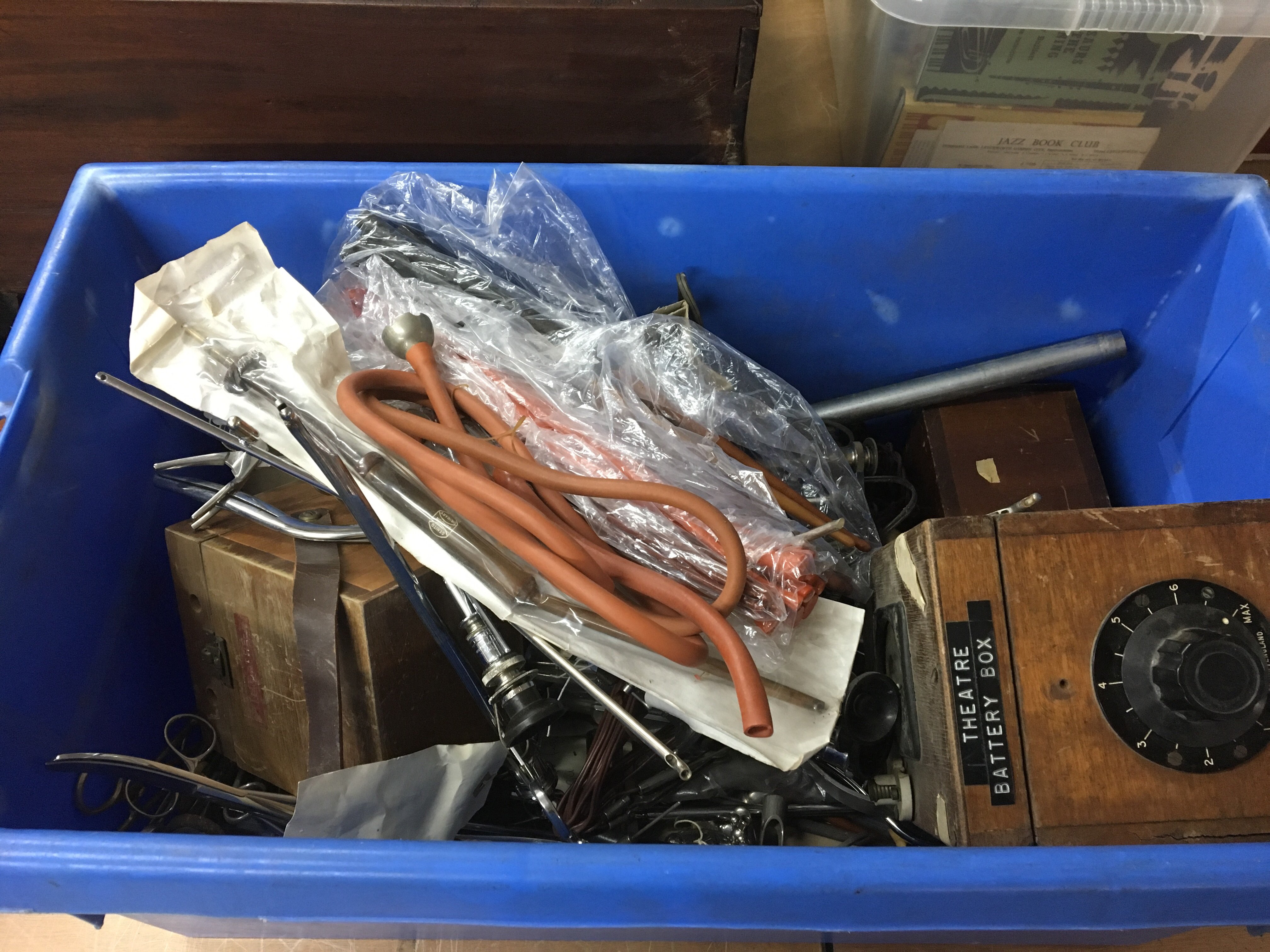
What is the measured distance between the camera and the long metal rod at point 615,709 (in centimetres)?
59

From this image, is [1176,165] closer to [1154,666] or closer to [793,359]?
[793,359]

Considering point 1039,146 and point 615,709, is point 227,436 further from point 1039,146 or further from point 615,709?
point 1039,146

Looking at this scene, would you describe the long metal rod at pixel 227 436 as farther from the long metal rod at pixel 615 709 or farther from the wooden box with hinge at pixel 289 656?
the long metal rod at pixel 615 709

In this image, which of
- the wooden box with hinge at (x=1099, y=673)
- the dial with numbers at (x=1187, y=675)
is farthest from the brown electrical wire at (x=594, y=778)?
the dial with numbers at (x=1187, y=675)

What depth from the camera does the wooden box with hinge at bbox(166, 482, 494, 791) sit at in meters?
0.64

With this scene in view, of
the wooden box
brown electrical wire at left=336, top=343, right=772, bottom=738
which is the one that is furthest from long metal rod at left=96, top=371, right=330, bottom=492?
the wooden box

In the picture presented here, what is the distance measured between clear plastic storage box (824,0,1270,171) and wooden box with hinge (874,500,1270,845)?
1.34 feet

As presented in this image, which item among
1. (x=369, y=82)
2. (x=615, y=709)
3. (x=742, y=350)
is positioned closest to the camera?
(x=615, y=709)

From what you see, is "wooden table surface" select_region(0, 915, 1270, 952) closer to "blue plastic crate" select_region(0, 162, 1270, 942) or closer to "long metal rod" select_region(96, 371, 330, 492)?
"blue plastic crate" select_region(0, 162, 1270, 942)

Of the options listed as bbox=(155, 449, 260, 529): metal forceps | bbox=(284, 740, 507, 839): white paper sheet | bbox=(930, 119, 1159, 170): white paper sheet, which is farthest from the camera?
bbox=(930, 119, 1159, 170): white paper sheet

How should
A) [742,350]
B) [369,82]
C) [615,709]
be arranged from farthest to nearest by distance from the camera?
[742,350]
[369,82]
[615,709]

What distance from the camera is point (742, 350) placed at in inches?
34.4

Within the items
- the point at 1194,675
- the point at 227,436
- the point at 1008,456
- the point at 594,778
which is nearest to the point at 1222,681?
the point at 1194,675

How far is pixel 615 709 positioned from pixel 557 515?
0.15m
